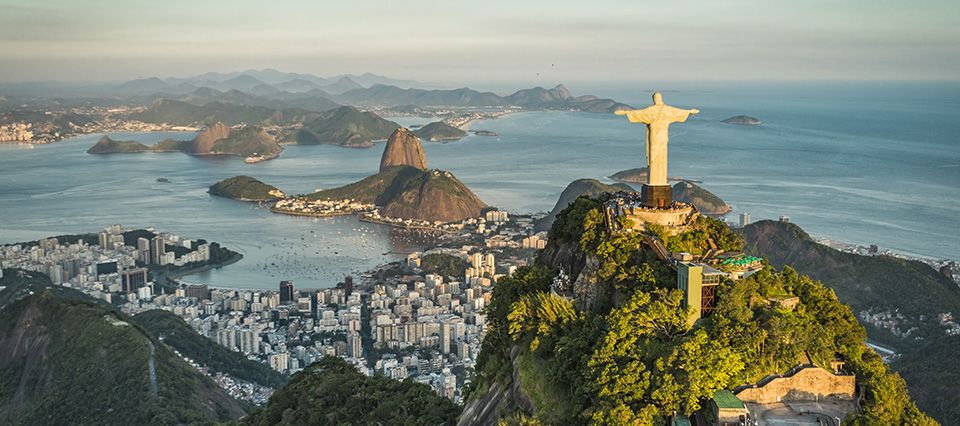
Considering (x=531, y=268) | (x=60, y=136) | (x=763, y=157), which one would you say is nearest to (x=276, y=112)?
(x=60, y=136)

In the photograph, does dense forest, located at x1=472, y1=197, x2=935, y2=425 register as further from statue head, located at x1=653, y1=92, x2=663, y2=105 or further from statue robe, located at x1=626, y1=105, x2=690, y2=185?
statue head, located at x1=653, y1=92, x2=663, y2=105

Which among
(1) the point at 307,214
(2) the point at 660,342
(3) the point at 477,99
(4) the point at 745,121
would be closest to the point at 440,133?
(4) the point at 745,121

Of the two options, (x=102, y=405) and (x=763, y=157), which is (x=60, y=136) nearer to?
(x=763, y=157)

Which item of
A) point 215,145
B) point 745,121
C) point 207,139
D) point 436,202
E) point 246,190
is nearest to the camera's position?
point 436,202

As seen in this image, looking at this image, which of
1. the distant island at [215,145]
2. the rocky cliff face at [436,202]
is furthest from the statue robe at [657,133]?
the distant island at [215,145]

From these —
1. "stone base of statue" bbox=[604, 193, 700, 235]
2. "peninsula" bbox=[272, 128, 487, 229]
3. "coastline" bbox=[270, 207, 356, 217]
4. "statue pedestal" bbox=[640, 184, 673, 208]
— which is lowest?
"coastline" bbox=[270, 207, 356, 217]

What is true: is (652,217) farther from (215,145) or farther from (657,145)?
(215,145)

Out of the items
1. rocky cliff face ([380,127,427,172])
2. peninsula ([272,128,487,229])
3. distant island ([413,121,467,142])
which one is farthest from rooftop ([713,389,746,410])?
distant island ([413,121,467,142])
